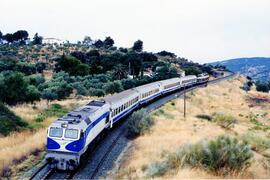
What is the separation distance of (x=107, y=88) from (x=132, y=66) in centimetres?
3474

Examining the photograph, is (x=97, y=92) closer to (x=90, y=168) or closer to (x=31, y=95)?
(x=31, y=95)

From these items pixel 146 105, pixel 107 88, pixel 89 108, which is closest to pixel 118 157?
pixel 89 108

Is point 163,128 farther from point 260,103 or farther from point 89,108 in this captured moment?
point 260,103

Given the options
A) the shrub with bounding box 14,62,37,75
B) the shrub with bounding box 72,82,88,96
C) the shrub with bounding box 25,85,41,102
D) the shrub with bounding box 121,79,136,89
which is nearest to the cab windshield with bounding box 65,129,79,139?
the shrub with bounding box 25,85,41,102

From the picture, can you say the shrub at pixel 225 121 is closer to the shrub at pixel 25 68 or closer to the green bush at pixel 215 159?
the green bush at pixel 215 159

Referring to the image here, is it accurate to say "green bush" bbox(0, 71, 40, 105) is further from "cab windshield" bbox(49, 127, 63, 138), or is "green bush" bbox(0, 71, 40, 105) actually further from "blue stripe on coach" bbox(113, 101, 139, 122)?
"cab windshield" bbox(49, 127, 63, 138)

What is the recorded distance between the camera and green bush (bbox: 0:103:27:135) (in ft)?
85.8

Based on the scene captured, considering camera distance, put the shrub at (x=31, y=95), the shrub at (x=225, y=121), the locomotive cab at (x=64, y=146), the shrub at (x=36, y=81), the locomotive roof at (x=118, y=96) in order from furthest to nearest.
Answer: the shrub at (x=36, y=81), the shrub at (x=31, y=95), the shrub at (x=225, y=121), the locomotive roof at (x=118, y=96), the locomotive cab at (x=64, y=146)

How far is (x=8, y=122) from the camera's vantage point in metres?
27.1

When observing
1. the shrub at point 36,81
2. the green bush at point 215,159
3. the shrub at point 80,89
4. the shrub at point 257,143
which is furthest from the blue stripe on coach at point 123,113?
the shrub at point 36,81

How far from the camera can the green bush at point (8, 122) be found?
26.1 m

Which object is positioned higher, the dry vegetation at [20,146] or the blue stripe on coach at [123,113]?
the blue stripe on coach at [123,113]

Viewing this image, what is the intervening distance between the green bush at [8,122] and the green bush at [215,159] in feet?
43.5

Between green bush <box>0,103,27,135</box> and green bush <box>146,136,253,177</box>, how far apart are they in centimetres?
1325
